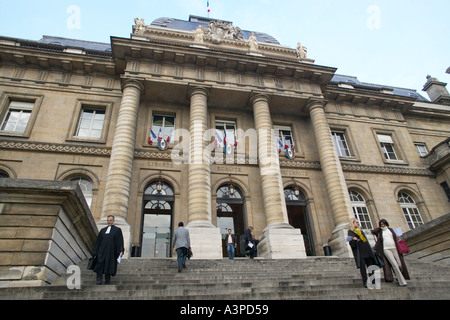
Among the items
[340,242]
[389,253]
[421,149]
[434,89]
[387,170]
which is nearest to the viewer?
[389,253]

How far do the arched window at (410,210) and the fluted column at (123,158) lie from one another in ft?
50.8

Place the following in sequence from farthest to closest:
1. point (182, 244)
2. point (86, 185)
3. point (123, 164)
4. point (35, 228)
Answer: point (86, 185), point (123, 164), point (182, 244), point (35, 228)

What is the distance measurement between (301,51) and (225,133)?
8.21m

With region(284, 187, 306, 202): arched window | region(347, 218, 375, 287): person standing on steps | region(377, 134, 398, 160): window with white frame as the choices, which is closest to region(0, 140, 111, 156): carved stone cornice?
region(284, 187, 306, 202): arched window

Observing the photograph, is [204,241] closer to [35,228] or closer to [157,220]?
[157,220]

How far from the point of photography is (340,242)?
549 inches

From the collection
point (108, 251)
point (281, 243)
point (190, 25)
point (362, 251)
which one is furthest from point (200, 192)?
point (190, 25)

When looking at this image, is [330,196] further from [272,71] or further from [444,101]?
[444,101]

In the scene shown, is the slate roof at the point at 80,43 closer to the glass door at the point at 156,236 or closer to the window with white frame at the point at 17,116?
the window with white frame at the point at 17,116

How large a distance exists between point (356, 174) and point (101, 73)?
53.3ft

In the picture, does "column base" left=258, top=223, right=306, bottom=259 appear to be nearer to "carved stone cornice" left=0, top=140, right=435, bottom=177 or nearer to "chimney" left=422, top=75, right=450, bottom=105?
"carved stone cornice" left=0, top=140, right=435, bottom=177

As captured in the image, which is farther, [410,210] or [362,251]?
[410,210]

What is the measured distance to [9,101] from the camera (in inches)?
634

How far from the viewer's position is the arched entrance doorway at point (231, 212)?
1550 cm
